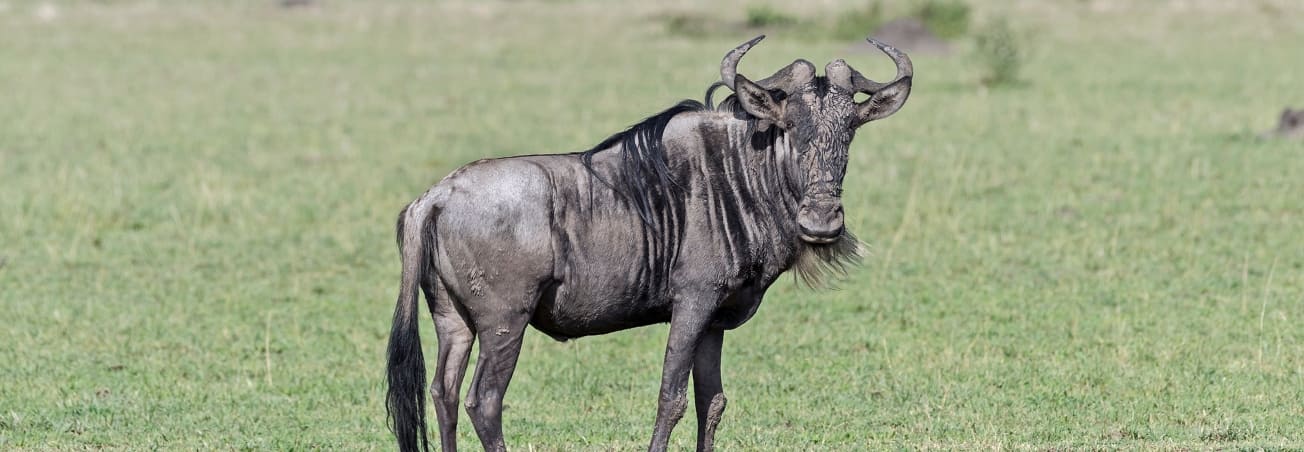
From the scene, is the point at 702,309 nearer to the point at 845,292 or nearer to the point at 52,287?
the point at 845,292

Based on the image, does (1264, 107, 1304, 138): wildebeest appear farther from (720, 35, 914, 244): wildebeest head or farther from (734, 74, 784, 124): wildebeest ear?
(734, 74, 784, 124): wildebeest ear

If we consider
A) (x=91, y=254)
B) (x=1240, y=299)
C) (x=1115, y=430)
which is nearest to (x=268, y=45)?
(x=91, y=254)

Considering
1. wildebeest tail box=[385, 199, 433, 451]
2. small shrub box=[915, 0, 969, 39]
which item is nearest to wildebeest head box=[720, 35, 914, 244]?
wildebeest tail box=[385, 199, 433, 451]

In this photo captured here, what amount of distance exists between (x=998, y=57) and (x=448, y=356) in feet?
64.9

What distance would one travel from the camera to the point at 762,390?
10766 mm

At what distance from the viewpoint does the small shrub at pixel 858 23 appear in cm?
3472

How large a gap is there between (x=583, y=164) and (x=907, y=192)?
10.2 metres

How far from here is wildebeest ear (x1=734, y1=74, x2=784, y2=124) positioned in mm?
7203

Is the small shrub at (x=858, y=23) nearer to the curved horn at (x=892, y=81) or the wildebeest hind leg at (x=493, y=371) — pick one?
the curved horn at (x=892, y=81)

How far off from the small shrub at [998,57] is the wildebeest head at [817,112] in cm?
1902

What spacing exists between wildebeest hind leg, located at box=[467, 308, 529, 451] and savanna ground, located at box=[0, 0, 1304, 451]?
1.89m

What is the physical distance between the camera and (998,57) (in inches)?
1021

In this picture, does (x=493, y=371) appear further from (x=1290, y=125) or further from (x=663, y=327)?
(x=1290, y=125)

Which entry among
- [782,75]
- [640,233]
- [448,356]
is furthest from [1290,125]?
[448,356]
